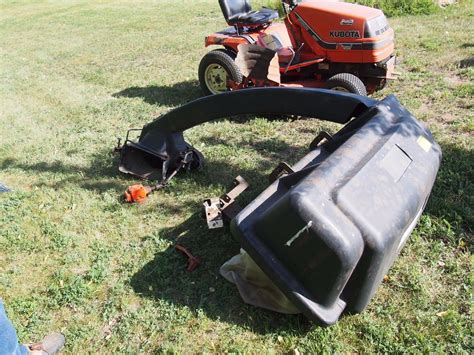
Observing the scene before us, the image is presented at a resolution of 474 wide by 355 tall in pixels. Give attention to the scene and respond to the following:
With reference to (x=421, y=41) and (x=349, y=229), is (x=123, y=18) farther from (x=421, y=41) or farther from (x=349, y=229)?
(x=349, y=229)

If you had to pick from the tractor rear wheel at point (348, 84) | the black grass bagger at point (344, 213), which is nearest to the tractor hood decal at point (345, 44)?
the tractor rear wheel at point (348, 84)

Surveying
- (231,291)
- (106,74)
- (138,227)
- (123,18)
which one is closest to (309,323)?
(231,291)

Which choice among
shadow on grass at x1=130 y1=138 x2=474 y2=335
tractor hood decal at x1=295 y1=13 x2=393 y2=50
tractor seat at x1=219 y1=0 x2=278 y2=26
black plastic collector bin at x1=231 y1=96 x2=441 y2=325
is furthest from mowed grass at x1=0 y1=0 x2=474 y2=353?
tractor seat at x1=219 y1=0 x2=278 y2=26

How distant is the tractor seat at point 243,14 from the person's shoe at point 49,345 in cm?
450

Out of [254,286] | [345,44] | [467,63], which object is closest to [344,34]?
[345,44]

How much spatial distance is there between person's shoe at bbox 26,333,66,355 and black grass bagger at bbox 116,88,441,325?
1.25m

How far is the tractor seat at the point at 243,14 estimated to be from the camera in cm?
562

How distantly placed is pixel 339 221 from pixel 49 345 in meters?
1.79

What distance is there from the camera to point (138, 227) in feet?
10.9

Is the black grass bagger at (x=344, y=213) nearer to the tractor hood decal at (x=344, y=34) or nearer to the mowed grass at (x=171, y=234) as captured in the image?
the mowed grass at (x=171, y=234)

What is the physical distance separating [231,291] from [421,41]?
21.1 feet

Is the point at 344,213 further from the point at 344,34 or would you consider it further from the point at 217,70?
the point at 217,70

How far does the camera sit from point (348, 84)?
457 centimetres

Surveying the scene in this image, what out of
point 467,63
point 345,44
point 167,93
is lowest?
point 167,93
